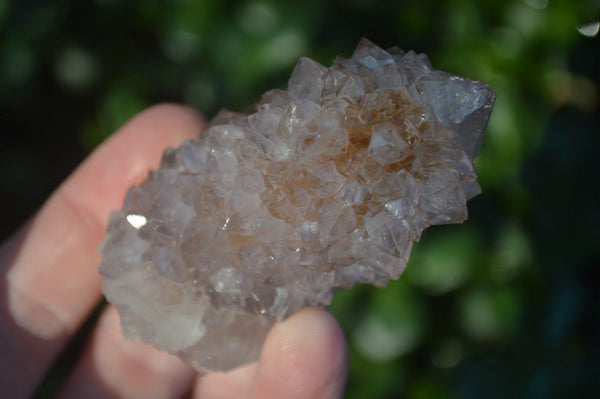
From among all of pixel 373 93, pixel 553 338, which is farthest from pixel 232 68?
pixel 553 338

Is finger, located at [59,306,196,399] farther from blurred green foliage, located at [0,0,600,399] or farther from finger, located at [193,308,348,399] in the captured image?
blurred green foliage, located at [0,0,600,399]

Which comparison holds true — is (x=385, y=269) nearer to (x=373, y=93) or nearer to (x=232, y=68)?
(x=373, y=93)

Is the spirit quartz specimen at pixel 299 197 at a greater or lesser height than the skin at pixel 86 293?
greater

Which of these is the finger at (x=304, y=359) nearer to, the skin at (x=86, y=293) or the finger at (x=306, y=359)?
the finger at (x=306, y=359)

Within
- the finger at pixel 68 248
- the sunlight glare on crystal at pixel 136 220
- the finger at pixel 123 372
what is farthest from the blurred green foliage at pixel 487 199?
the sunlight glare on crystal at pixel 136 220

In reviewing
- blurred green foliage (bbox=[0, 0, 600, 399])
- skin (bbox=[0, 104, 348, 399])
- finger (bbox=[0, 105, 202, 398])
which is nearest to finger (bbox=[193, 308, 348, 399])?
skin (bbox=[0, 104, 348, 399])

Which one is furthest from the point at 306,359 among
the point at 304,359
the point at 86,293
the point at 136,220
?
the point at 86,293

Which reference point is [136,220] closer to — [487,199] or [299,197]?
[299,197]
